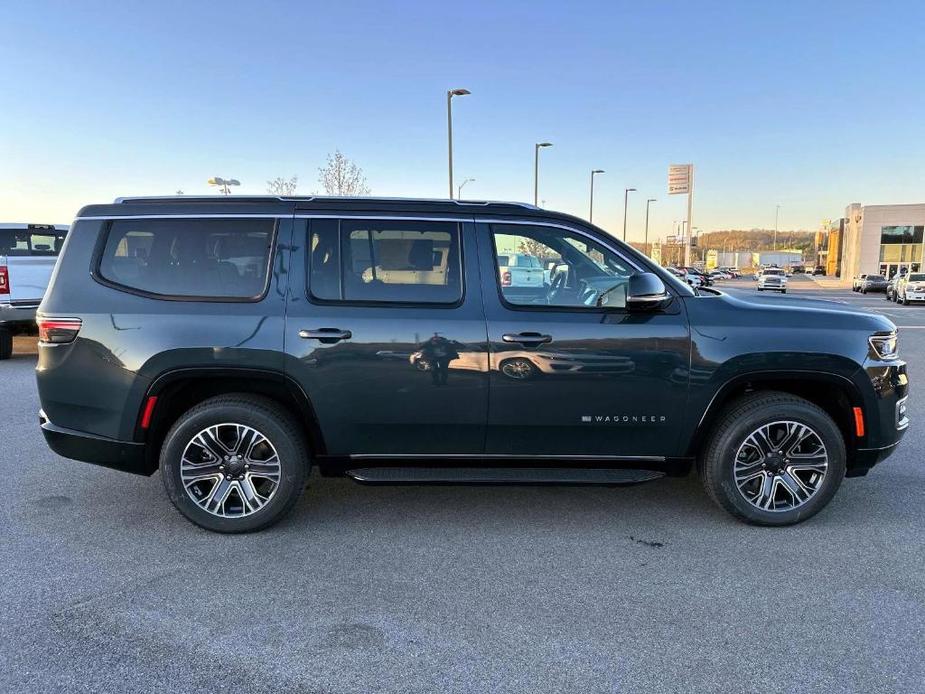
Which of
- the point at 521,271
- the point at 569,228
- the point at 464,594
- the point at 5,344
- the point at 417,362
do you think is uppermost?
the point at 569,228

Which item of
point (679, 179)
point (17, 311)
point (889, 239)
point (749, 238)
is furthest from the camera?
point (749, 238)

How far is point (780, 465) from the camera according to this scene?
3.85m

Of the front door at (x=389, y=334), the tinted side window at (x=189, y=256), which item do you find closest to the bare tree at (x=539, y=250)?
the front door at (x=389, y=334)

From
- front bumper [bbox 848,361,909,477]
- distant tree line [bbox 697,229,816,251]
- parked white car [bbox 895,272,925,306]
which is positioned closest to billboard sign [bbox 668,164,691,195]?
parked white car [bbox 895,272,925,306]

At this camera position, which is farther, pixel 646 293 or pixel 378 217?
pixel 378 217

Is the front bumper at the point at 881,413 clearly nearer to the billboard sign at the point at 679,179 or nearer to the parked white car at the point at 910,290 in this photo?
the parked white car at the point at 910,290

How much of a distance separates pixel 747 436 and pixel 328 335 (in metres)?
2.54

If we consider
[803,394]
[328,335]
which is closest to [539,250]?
[328,335]

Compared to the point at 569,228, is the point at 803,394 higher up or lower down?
lower down

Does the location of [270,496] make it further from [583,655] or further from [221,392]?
[583,655]

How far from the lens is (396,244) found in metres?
3.80

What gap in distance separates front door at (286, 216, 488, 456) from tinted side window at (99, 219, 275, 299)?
26cm

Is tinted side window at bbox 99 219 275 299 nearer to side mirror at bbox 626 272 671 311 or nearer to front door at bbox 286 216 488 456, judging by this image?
front door at bbox 286 216 488 456

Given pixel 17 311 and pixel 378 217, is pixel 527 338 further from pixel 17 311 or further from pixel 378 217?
pixel 17 311
